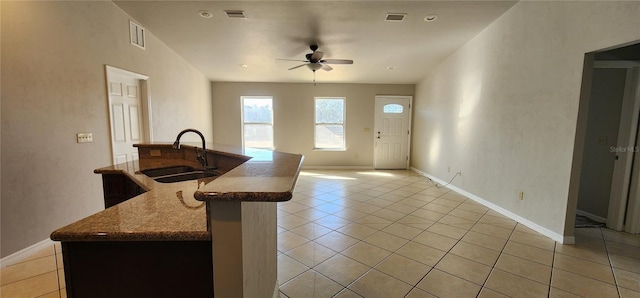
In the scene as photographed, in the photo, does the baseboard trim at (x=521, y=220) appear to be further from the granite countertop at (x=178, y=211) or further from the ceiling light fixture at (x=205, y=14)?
the ceiling light fixture at (x=205, y=14)

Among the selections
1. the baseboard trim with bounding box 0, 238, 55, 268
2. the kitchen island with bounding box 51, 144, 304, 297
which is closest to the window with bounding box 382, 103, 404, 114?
the kitchen island with bounding box 51, 144, 304, 297

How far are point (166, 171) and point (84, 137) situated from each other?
4.76 feet

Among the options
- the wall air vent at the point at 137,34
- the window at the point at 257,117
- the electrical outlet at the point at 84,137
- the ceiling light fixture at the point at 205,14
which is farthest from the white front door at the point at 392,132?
the electrical outlet at the point at 84,137

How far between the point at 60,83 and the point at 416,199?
4742 mm

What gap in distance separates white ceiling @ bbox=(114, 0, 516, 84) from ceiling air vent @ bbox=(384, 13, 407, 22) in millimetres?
60

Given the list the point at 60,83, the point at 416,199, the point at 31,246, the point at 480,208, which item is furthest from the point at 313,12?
the point at 31,246

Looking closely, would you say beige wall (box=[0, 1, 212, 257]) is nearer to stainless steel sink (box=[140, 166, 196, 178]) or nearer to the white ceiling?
the white ceiling

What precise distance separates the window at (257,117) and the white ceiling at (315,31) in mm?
1341

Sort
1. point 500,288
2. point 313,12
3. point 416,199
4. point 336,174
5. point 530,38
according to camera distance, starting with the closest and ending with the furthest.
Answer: point 500,288, point 530,38, point 313,12, point 416,199, point 336,174

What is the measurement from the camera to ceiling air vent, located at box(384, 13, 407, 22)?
11.0 ft

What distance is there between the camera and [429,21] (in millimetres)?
3539

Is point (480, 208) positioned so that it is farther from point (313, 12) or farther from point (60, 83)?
point (60, 83)

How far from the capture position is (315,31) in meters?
3.89

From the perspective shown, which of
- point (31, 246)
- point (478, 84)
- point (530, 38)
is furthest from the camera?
point (478, 84)
